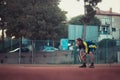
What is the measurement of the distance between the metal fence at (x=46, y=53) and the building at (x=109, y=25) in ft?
3.35

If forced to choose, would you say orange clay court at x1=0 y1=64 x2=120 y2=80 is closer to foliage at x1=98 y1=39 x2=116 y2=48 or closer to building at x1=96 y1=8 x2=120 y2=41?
foliage at x1=98 y1=39 x2=116 y2=48

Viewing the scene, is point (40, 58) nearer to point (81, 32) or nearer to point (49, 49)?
point (49, 49)

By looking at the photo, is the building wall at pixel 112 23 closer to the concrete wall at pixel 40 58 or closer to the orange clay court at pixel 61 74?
the concrete wall at pixel 40 58

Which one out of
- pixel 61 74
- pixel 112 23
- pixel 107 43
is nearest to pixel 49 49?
pixel 107 43

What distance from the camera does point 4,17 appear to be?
52.5 ft

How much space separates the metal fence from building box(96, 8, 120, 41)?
1.02m

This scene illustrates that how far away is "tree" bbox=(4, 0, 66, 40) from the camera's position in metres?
15.9

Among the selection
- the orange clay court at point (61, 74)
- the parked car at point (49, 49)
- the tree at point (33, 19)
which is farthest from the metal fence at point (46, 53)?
the orange clay court at point (61, 74)

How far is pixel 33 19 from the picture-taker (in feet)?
53.0

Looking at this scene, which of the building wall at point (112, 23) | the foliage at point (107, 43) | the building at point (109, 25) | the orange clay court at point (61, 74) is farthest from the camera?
the building wall at point (112, 23)

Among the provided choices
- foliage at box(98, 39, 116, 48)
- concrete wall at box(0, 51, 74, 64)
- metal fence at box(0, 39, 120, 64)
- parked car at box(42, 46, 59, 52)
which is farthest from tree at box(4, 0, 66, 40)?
foliage at box(98, 39, 116, 48)

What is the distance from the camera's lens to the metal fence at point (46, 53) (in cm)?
1500

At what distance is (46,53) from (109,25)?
3957mm

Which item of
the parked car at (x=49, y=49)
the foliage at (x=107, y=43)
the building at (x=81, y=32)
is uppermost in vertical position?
the building at (x=81, y=32)
